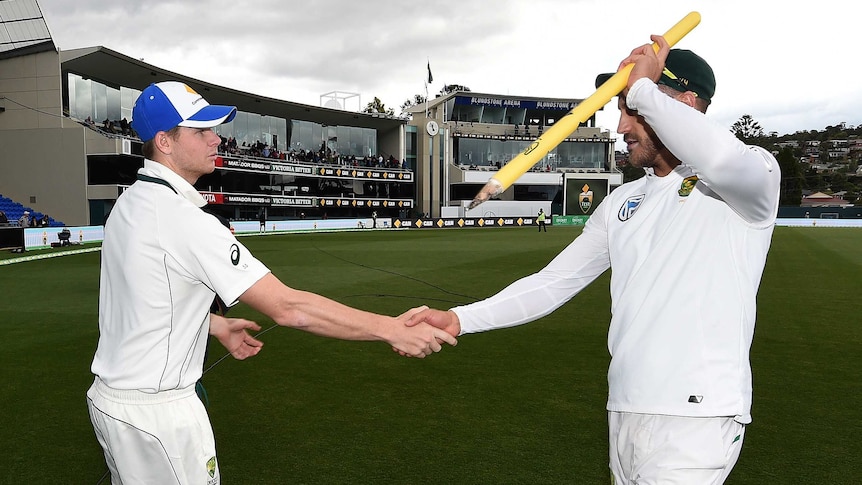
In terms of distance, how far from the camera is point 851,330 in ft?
33.1

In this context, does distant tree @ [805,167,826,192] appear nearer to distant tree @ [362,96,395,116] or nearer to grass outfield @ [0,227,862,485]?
distant tree @ [362,96,395,116]

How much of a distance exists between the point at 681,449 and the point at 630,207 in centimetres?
107

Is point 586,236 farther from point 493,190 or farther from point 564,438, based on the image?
point 564,438

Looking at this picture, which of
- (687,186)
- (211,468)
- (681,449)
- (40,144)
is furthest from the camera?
(40,144)

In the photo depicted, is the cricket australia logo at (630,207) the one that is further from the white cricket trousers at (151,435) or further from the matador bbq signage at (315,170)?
the matador bbq signage at (315,170)

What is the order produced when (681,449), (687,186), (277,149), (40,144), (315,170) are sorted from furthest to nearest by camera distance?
(277,149) < (315,170) < (40,144) < (687,186) < (681,449)

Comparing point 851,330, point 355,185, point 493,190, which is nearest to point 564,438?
point 493,190

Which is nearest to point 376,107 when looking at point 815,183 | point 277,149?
point 277,149

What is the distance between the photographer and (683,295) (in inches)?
93.4

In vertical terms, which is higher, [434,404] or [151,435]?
[151,435]

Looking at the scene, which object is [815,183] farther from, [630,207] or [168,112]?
[168,112]

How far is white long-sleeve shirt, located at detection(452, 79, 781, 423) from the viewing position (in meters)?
2.12

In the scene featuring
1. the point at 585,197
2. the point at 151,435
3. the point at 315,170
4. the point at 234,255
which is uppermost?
the point at 315,170

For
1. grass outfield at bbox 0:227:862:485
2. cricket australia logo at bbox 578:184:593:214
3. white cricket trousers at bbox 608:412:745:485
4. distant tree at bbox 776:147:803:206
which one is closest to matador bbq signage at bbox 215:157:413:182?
cricket australia logo at bbox 578:184:593:214
